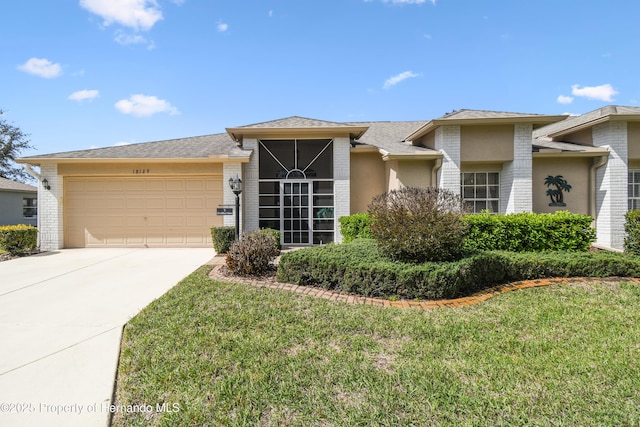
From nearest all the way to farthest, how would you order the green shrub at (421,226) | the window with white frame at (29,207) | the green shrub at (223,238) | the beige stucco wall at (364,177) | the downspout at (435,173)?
the green shrub at (421,226) → the green shrub at (223,238) → the downspout at (435,173) → the beige stucco wall at (364,177) → the window with white frame at (29,207)

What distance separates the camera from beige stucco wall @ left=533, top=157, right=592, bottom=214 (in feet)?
34.2

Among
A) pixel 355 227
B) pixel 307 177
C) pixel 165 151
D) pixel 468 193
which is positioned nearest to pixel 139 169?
pixel 165 151

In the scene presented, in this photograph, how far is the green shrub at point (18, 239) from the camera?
9570 mm

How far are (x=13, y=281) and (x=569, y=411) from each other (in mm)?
9421

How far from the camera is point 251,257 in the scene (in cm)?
626

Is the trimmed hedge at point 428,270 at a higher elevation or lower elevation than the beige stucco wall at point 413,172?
lower

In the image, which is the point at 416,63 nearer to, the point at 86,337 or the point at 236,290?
the point at 236,290

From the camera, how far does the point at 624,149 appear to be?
958 cm

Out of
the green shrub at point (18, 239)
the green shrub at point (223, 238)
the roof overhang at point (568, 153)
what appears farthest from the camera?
the roof overhang at point (568, 153)

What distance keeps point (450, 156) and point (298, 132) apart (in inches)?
207

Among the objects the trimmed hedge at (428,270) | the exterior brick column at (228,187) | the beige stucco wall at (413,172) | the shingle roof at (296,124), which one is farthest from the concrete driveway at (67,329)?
the beige stucco wall at (413,172)

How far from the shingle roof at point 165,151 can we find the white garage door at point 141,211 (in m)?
0.81

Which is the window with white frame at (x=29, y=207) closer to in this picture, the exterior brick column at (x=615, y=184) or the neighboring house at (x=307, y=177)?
the neighboring house at (x=307, y=177)

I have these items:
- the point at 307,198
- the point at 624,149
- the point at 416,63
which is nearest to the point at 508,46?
the point at 416,63
